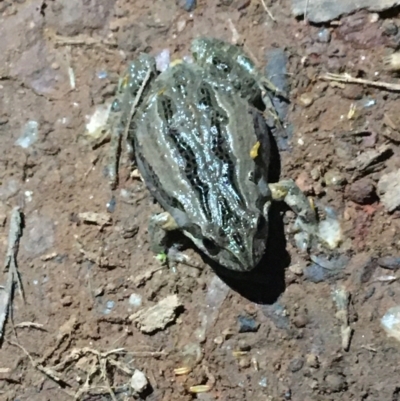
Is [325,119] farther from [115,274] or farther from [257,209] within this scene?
[115,274]

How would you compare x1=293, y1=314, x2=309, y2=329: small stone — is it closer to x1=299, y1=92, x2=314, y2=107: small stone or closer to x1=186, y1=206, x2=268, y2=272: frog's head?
x1=186, y1=206, x2=268, y2=272: frog's head

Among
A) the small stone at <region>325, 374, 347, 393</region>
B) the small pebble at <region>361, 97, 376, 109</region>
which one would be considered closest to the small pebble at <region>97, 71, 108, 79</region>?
the small pebble at <region>361, 97, 376, 109</region>

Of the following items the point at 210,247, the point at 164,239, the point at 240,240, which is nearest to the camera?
the point at 240,240

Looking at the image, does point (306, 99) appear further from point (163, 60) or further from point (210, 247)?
point (210, 247)

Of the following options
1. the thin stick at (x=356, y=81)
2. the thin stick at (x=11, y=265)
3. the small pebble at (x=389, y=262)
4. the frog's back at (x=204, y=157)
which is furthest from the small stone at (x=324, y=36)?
the thin stick at (x=11, y=265)

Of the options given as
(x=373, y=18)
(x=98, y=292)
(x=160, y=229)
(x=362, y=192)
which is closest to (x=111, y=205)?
(x=160, y=229)

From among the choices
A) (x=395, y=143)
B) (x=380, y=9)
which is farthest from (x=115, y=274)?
(x=380, y=9)

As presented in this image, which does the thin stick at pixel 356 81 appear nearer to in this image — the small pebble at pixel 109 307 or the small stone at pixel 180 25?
the small stone at pixel 180 25
